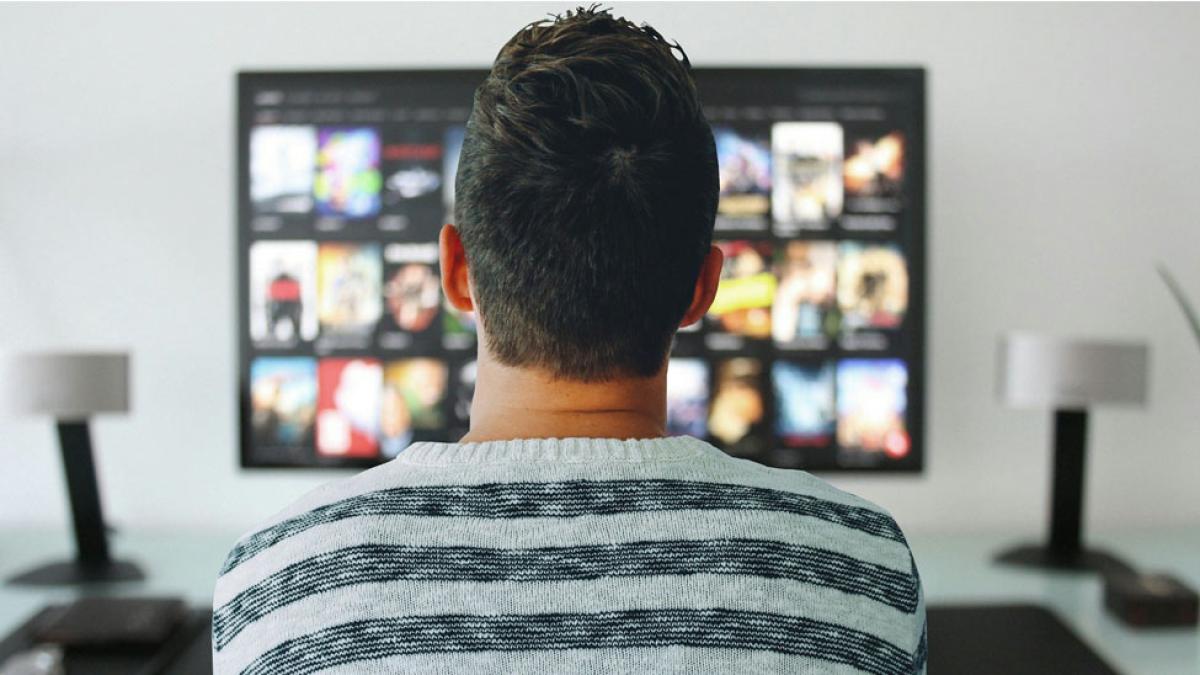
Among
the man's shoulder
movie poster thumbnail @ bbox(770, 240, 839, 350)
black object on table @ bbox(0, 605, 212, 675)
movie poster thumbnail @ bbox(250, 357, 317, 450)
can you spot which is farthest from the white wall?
the man's shoulder

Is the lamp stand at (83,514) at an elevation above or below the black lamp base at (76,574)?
above

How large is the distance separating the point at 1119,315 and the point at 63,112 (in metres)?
3.25

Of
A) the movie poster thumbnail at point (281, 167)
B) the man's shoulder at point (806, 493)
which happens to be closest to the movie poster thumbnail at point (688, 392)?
the movie poster thumbnail at point (281, 167)

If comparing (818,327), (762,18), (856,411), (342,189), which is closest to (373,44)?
(342,189)

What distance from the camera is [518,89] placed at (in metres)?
0.83

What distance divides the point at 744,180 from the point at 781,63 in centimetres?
51

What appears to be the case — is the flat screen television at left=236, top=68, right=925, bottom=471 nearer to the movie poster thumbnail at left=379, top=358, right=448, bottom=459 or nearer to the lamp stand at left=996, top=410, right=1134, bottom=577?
the movie poster thumbnail at left=379, top=358, right=448, bottom=459

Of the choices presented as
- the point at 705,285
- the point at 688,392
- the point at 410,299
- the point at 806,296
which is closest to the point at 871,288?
the point at 806,296

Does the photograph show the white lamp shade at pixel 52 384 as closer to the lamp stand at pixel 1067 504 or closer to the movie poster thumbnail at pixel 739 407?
the movie poster thumbnail at pixel 739 407

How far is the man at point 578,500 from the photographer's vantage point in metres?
0.69

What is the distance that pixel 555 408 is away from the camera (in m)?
0.82

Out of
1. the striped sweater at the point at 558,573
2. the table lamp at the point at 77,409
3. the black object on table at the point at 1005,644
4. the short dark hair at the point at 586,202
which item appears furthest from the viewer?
the table lamp at the point at 77,409

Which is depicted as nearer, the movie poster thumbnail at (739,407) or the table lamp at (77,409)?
the table lamp at (77,409)

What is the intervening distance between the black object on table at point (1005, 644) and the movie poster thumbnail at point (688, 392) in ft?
2.48
